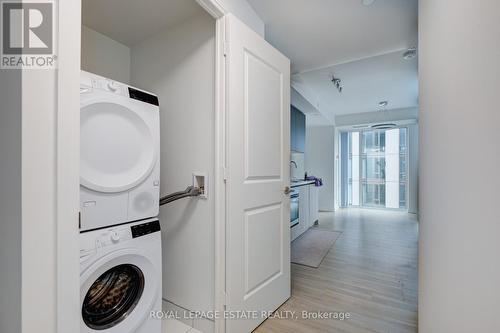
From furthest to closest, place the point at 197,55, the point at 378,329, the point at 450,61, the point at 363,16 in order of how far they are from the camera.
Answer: the point at 363,16, the point at 197,55, the point at 378,329, the point at 450,61

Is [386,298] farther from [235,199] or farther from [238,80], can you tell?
[238,80]

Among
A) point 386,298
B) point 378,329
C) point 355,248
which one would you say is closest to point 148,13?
point 378,329

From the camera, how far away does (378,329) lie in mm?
1614

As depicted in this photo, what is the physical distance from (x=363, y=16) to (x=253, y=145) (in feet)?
4.96

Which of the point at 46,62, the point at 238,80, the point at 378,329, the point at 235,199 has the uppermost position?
the point at 238,80

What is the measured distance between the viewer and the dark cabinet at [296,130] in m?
4.02

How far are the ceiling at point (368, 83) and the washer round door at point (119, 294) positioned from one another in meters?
3.08

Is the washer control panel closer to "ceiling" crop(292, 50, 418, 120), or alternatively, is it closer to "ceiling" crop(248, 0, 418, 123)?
"ceiling" crop(248, 0, 418, 123)

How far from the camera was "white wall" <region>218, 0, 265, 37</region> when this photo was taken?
152cm

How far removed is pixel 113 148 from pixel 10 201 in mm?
601
